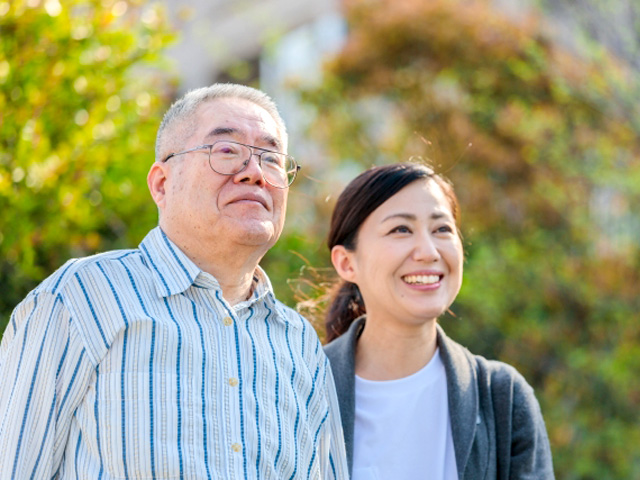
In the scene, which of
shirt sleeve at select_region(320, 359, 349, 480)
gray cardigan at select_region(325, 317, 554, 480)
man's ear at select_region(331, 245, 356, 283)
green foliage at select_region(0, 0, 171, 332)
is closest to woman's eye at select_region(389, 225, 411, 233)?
man's ear at select_region(331, 245, 356, 283)

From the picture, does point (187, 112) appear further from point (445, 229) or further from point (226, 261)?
point (445, 229)

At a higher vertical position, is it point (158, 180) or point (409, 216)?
point (158, 180)

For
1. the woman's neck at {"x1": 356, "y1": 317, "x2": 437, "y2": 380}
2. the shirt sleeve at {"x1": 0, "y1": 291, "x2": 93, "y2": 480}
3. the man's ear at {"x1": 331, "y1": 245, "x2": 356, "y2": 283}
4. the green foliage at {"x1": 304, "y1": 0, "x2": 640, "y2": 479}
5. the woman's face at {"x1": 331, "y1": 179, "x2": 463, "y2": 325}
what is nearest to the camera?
the shirt sleeve at {"x1": 0, "y1": 291, "x2": 93, "y2": 480}

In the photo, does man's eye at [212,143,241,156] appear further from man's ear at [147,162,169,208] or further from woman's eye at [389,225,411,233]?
woman's eye at [389,225,411,233]

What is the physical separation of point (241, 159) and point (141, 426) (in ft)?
2.43

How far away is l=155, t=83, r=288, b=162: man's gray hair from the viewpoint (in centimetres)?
225

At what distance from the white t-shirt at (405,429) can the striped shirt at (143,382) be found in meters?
0.51

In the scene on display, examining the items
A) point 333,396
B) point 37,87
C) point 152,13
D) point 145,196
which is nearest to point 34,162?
point 37,87

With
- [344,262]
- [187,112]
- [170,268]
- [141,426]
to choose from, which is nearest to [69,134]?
[344,262]

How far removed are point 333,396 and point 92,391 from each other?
0.82 metres

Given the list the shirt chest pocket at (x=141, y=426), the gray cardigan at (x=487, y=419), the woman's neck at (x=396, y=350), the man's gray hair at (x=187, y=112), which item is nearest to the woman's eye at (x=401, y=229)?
the woman's neck at (x=396, y=350)

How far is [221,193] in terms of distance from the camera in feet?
7.10

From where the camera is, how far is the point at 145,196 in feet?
13.0

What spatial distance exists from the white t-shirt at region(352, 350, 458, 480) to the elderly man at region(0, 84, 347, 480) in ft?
0.91
